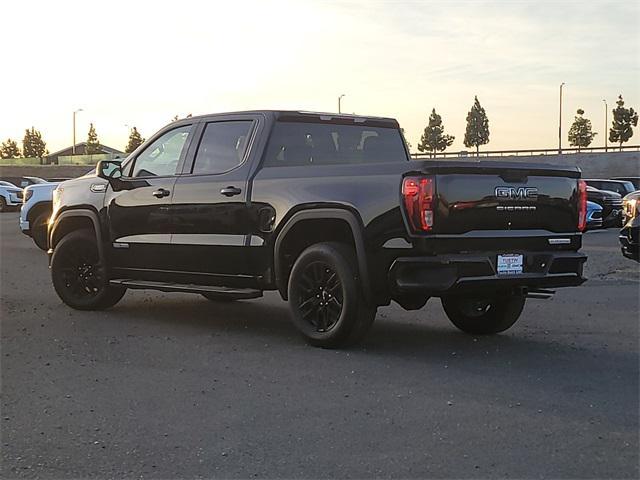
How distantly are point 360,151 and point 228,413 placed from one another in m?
3.85

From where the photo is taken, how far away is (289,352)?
22.8 feet

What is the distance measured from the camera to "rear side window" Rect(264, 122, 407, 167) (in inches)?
309

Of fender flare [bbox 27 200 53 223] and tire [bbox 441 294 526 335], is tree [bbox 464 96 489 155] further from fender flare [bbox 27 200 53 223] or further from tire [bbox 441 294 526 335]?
tire [bbox 441 294 526 335]

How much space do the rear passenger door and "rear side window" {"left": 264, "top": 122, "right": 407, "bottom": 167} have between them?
0.83ft

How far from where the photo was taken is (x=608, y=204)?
26922 mm

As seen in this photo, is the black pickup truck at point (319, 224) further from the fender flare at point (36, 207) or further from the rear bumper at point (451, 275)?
the fender flare at point (36, 207)

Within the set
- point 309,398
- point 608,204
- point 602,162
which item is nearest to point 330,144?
point 309,398

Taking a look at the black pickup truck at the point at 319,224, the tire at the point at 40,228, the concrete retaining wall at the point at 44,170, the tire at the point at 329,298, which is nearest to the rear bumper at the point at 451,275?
the black pickup truck at the point at 319,224

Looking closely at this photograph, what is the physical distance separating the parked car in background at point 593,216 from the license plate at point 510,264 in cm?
1836

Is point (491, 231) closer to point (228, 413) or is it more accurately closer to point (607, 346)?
point (607, 346)

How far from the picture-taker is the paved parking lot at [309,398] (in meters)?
4.27

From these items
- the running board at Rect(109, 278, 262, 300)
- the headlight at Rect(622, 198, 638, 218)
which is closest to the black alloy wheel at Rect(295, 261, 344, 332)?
the running board at Rect(109, 278, 262, 300)

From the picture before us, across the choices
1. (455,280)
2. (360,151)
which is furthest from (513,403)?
(360,151)

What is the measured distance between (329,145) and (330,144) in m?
0.02
